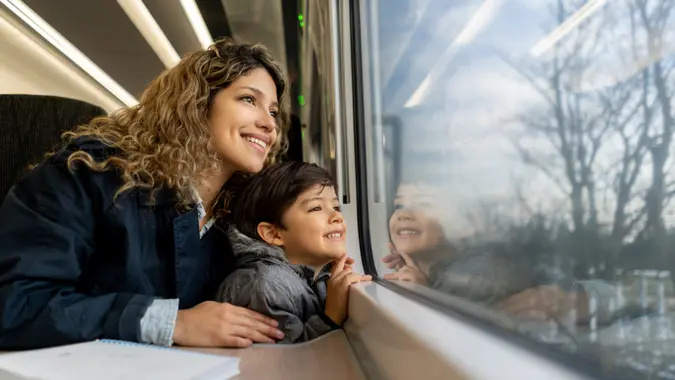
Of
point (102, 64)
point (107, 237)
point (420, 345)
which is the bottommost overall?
point (420, 345)

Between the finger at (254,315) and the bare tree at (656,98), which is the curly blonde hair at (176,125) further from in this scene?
the bare tree at (656,98)

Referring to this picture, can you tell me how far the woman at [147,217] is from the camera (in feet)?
3.05

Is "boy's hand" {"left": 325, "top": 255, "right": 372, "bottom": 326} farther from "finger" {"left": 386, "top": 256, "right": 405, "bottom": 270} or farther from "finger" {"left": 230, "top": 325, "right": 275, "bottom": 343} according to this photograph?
"finger" {"left": 230, "top": 325, "right": 275, "bottom": 343}

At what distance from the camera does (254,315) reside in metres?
1.04

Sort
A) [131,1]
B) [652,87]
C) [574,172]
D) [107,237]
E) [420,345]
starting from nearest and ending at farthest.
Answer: [652,87]
[574,172]
[420,345]
[107,237]
[131,1]

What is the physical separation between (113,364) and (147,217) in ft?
1.29

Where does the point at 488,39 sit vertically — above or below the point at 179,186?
above

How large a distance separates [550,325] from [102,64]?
4.70 meters

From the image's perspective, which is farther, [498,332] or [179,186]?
[179,186]

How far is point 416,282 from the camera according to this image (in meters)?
1.06

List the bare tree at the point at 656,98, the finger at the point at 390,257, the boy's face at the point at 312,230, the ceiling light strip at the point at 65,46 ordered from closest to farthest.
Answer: the bare tree at the point at 656,98
the boy's face at the point at 312,230
the finger at the point at 390,257
the ceiling light strip at the point at 65,46

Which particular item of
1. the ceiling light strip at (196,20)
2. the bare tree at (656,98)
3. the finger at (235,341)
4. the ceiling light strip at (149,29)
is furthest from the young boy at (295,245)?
the ceiling light strip at (196,20)

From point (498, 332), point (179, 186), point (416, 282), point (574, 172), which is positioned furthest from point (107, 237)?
point (574, 172)

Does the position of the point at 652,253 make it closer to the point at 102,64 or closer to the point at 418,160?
the point at 418,160
